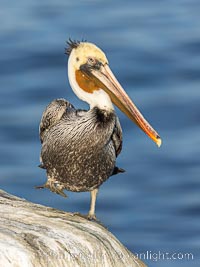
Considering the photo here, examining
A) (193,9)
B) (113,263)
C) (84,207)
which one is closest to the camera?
(113,263)

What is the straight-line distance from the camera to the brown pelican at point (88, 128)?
10.2 meters

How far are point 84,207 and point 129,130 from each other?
Result: 5.36ft

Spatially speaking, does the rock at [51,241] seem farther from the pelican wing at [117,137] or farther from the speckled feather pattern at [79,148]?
the pelican wing at [117,137]

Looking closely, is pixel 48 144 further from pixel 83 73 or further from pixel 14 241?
pixel 14 241

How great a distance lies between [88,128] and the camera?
33.5 feet

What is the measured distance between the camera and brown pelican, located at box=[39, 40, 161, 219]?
1021 cm

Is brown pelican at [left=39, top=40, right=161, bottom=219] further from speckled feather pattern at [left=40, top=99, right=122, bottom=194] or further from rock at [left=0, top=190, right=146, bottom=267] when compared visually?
rock at [left=0, top=190, right=146, bottom=267]

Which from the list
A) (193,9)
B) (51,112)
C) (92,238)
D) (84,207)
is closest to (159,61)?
(193,9)

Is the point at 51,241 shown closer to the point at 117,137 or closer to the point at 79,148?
the point at 79,148

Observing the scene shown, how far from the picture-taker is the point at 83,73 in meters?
10.4

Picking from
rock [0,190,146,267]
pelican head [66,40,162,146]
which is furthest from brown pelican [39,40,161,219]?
rock [0,190,146,267]

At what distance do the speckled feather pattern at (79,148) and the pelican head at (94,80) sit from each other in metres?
0.14

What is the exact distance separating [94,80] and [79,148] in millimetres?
569

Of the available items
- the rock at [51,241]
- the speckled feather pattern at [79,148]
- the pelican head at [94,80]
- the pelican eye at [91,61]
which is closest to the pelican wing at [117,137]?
the speckled feather pattern at [79,148]
